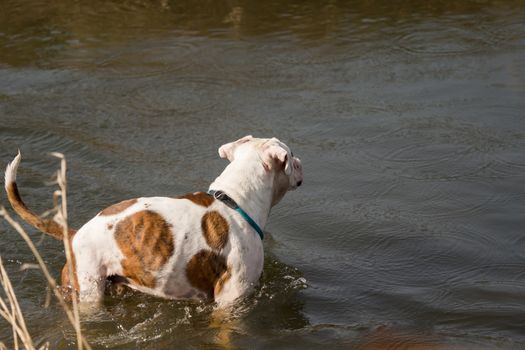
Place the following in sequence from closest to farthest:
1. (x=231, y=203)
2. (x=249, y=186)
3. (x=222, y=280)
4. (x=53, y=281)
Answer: (x=53, y=281) → (x=222, y=280) → (x=231, y=203) → (x=249, y=186)

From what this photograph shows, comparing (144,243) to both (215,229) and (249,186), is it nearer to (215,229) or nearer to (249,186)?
(215,229)

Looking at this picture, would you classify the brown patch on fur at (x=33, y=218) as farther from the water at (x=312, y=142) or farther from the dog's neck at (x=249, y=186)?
the dog's neck at (x=249, y=186)

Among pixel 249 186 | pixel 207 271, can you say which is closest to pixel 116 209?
pixel 207 271

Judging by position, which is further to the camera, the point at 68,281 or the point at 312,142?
the point at 312,142

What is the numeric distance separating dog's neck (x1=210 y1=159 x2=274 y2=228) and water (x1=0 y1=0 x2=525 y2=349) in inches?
25.0

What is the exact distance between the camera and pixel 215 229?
5695 mm

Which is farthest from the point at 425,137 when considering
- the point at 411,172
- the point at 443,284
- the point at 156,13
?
the point at 156,13

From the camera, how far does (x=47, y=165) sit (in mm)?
8867

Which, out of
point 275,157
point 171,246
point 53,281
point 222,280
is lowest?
point 222,280

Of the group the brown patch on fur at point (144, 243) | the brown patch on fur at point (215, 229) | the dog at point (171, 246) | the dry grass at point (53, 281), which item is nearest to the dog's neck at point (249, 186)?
the dog at point (171, 246)

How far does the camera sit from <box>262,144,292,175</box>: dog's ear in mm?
6125

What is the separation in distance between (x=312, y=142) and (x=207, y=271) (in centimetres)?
364

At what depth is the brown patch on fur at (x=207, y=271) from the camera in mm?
5648

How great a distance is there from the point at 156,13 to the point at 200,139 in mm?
5105
